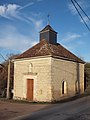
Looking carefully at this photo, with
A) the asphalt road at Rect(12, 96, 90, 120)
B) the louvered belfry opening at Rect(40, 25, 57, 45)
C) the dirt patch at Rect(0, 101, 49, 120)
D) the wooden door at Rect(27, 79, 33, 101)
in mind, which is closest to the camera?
the asphalt road at Rect(12, 96, 90, 120)

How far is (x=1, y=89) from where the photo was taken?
3188cm

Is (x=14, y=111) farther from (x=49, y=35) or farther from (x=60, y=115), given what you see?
(x=49, y=35)

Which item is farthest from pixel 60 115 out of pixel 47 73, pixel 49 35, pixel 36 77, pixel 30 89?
pixel 49 35

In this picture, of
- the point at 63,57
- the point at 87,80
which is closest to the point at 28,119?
the point at 63,57

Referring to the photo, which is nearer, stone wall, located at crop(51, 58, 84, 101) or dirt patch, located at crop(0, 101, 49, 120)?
dirt patch, located at crop(0, 101, 49, 120)

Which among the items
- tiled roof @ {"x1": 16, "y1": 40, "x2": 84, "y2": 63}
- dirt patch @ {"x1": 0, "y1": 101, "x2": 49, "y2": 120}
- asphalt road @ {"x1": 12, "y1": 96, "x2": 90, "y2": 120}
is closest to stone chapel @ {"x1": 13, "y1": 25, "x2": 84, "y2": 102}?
tiled roof @ {"x1": 16, "y1": 40, "x2": 84, "y2": 63}

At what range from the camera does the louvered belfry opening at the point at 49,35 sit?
87.6 ft

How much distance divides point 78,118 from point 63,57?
13001mm

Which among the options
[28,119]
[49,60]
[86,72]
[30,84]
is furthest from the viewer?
[86,72]

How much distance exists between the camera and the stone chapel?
77.8ft

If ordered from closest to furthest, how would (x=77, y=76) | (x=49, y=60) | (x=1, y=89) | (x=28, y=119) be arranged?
(x=28, y=119) → (x=49, y=60) → (x=77, y=76) → (x=1, y=89)

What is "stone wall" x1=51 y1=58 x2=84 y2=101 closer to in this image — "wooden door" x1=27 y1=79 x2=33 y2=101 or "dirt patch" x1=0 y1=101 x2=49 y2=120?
"wooden door" x1=27 y1=79 x2=33 y2=101

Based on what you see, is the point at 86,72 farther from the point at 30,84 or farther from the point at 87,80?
the point at 30,84

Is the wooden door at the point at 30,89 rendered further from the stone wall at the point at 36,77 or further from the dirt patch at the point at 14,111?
the dirt patch at the point at 14,111
